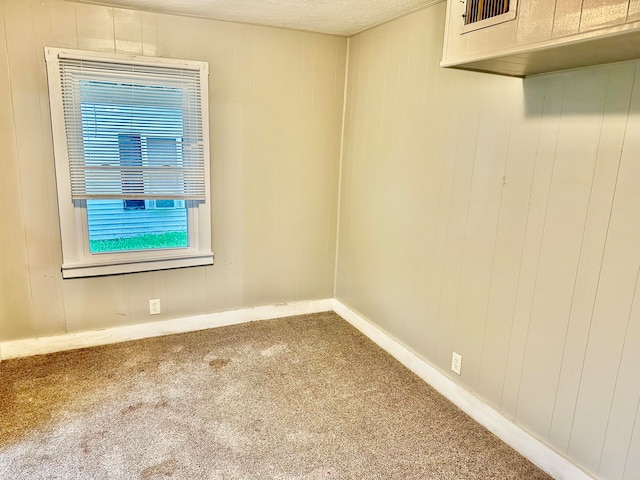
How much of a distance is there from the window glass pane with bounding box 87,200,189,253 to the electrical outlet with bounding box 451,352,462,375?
203cm

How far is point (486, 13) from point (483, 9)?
0.08 feet

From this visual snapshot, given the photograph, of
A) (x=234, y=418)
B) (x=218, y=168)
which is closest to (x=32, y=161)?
(x=218, y=168)

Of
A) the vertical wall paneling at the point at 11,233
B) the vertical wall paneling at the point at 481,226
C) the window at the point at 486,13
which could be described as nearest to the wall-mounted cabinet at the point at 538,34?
the window at the point at 486,13

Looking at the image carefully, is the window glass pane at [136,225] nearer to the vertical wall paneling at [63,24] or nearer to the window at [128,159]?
the window at [128,159]

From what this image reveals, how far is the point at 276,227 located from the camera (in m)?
3.50

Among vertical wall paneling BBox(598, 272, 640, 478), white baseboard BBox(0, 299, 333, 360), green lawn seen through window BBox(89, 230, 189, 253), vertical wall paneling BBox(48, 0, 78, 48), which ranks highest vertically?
vertical wall paneling BBox(48, 0, 78, 48)

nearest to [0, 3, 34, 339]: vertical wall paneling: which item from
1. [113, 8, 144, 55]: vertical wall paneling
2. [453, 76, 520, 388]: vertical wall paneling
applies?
[113, 8, 144, 55]: vertical wall paneling

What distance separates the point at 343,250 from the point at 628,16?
2.67m

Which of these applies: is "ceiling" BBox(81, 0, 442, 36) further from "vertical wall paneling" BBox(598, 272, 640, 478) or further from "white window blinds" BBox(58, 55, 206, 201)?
"vertical wall paneling" BBox(598, 272, 640, 478)

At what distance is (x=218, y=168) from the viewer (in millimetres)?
3188

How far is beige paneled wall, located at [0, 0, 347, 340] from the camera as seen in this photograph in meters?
2.65

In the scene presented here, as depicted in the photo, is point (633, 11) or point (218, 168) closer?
point (633, 11)

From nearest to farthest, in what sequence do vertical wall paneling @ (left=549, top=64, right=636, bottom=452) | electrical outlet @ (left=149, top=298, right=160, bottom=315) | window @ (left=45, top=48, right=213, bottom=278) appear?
vertical wall paneling @ (left=549, top=64, right=636, bottom=452) < window @ (left=45, top=48, right=213, bottom=278) < electrical outlet @ (left=149, top=298, right=160, bottom=315)

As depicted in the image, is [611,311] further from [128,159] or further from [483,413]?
[128,159]
